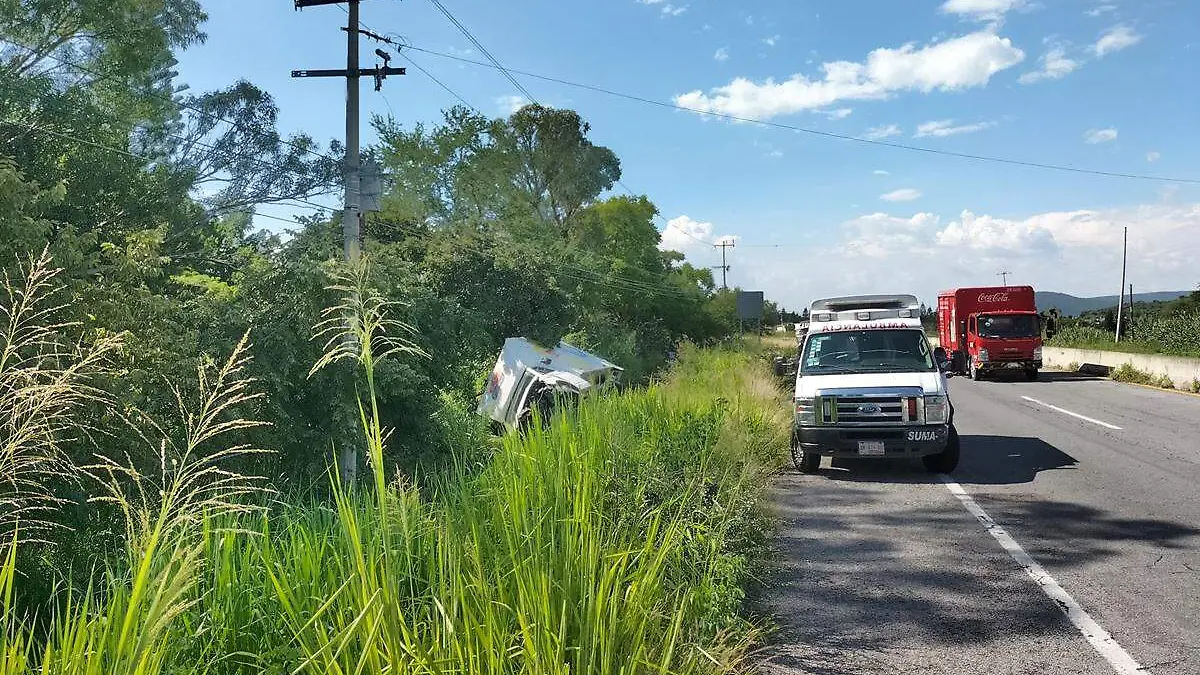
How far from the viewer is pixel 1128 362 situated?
1131 inches

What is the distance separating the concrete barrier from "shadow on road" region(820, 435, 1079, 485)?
595 inches

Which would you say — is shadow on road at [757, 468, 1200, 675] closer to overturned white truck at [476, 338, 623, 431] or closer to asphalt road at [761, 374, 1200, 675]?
asphalt road at [761, 374, 1200, 675]

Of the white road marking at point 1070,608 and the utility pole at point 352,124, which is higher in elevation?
the utility pole at point 352,124

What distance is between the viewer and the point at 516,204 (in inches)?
2117

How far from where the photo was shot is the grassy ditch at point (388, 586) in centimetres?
231

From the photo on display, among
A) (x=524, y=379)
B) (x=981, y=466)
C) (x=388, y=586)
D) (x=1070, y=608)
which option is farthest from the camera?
(x=524, y=379)

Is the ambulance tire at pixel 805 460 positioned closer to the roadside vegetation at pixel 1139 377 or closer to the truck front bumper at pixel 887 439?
the truck front bumper at pixel 887 439

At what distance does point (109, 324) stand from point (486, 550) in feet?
14.4

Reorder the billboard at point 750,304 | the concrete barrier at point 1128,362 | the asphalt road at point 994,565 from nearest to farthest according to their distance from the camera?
1. the asphalt road at point 994,565
2. the concrete barrier at point 1128,362
3. the billboard at point 750,304

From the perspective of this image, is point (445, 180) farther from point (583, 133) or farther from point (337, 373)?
point (337, 373)

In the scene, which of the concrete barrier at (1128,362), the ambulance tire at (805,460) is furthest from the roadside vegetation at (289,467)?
the concrete barrier at (1128,362)

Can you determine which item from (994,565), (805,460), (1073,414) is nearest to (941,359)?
(805,460)

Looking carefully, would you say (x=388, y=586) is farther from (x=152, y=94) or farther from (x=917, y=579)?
(x=152, y=94)

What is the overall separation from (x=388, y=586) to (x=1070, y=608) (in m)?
4.83
